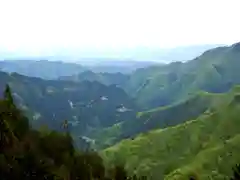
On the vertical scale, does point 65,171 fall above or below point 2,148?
below

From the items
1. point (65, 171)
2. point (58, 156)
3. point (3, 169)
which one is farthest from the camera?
point (58, 156)

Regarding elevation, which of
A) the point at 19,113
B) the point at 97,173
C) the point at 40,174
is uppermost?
the point at 19,113

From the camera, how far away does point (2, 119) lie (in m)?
84.7

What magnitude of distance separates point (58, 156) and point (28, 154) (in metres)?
16.2

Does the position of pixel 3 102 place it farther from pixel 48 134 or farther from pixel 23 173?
pixel 23 173

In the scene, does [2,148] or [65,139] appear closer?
[2,148]

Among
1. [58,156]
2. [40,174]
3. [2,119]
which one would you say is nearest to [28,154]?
[40,174]

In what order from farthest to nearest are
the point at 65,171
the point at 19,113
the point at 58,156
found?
1. the point at 19,113
2. the point at 58,156
3. the point at 65,171

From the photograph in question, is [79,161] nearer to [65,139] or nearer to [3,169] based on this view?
[65,139]

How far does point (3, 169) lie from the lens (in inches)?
2800

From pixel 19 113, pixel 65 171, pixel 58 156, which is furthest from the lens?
pixel 19 113

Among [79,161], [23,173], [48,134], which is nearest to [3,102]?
[48,134]

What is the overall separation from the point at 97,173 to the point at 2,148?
3013 cm

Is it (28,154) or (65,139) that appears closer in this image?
(28,154)
